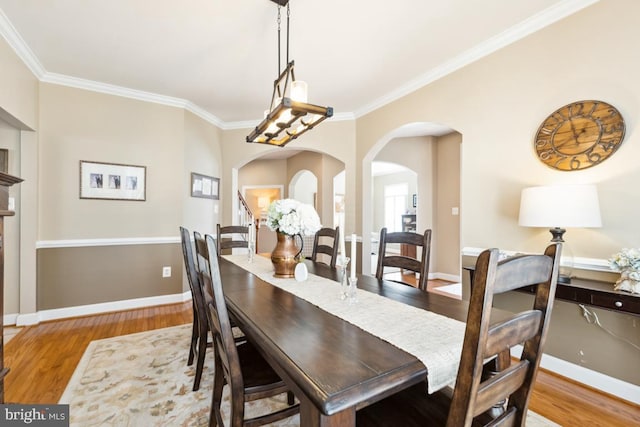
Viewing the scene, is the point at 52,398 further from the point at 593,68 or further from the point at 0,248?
the point at 593,68

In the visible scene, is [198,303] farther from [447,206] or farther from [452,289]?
[447,206]

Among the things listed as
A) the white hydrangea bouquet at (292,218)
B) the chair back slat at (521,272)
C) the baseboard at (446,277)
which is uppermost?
the white hydrangea bouquet at (292,218)

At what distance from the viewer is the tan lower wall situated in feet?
10.3

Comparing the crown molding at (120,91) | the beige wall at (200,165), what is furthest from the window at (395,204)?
the crown molding at (120,91)

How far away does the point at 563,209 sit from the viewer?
1809 millimetres

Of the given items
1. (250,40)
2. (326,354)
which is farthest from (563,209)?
Answer: (250,40)

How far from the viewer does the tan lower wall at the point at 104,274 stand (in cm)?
314

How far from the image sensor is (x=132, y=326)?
2990 millimetres

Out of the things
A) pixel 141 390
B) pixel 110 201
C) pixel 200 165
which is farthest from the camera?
pixel 200 165

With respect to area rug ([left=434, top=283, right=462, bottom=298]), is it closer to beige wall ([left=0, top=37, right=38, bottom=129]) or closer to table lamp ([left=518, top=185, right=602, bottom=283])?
table lamp ([left=518, top=185, right=602, bottom=283])

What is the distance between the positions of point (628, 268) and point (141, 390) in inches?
121

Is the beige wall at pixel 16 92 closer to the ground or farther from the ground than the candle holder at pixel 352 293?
farther from the ground

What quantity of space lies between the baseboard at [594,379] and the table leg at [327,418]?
2189mm

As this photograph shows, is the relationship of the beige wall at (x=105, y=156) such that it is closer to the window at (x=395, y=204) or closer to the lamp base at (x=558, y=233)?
the lamp base at (x=558, y=233)
